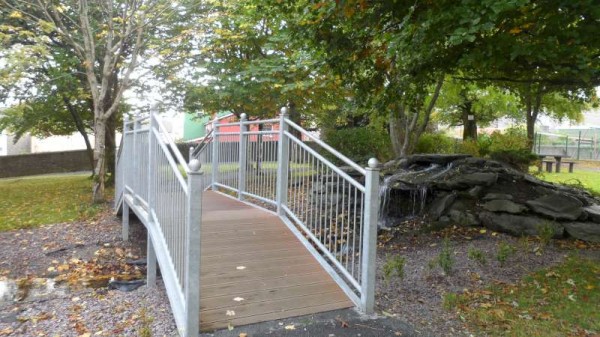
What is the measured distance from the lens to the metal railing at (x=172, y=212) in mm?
3367

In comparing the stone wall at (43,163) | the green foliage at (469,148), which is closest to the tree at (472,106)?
the green foliage at (469,148)

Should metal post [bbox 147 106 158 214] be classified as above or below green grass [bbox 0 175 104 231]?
above

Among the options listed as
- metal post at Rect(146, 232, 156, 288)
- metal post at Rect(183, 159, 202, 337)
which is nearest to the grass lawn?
metal post at Rect(146, 232, 156, 288)

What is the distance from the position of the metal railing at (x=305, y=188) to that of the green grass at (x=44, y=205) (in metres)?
3.66

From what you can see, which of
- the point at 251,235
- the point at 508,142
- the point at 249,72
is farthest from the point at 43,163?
the point at 251,235

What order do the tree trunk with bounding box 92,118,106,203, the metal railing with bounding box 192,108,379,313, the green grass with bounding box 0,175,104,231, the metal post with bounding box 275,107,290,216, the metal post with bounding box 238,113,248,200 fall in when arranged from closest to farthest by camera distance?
Result: the metal railing with bounding box 192,108,379,313
the metal post with bounding box 275,107,290,216
the metal post with bounding box 238,113,248,200
the green grass with bounding box 0,175,104,231
the tree trunk with bounding box 92,118,106,203

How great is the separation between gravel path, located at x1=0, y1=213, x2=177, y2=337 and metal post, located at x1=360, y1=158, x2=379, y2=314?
166cm

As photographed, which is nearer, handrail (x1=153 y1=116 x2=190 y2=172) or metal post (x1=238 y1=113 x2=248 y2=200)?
handrail (x1=153 y1=116 x2=190 y2=172)

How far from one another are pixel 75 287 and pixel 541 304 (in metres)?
5.56

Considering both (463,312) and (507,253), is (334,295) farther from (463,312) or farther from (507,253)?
(507,253)

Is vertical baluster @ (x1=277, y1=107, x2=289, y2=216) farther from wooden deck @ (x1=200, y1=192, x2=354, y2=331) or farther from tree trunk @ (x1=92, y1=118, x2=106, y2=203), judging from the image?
tree trunk @ (x1=92, y1=118, x2=106, y2=203)

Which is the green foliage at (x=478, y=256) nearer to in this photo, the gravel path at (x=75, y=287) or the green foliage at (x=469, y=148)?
the gravel path at (x=75, y=287)

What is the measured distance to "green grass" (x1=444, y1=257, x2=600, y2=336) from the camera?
391 cm

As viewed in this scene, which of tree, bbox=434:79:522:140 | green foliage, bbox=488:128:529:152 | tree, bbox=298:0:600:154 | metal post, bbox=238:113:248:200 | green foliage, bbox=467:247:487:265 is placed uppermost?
tree, bbox=434:79:522:140
